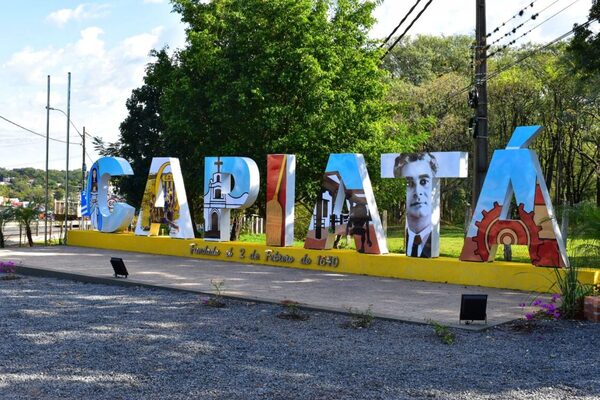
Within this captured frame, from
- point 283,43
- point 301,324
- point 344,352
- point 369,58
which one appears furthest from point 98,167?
point 344,352

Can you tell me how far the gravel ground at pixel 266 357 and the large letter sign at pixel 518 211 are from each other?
11.5 feet

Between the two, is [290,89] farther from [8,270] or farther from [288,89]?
[8,270]

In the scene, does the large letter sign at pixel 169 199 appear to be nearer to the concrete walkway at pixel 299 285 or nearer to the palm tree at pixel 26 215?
the concrete walkway at pixel 299 285

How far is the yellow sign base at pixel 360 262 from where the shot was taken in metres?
12.0

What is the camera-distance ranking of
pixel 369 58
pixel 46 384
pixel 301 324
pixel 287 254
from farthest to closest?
1. pixel 369 58
2. pixel 287 254
3. pixel 301 324
4. pixel 46 384

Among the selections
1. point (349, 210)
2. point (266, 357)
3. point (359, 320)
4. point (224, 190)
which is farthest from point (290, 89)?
point (266, 357)

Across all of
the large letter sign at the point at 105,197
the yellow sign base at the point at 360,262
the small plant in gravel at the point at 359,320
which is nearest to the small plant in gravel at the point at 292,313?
the small plant in gravel at the point at 359,320

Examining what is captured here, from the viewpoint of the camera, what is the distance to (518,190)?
1230cm

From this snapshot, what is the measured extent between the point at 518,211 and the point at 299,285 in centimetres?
461

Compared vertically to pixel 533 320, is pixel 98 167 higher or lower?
higher

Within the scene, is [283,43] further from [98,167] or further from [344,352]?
[344,352]

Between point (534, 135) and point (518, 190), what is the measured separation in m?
1.23

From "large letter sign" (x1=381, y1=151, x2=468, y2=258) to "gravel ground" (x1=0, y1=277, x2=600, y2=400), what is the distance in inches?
194

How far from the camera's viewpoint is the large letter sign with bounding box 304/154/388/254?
1438 centimetres
